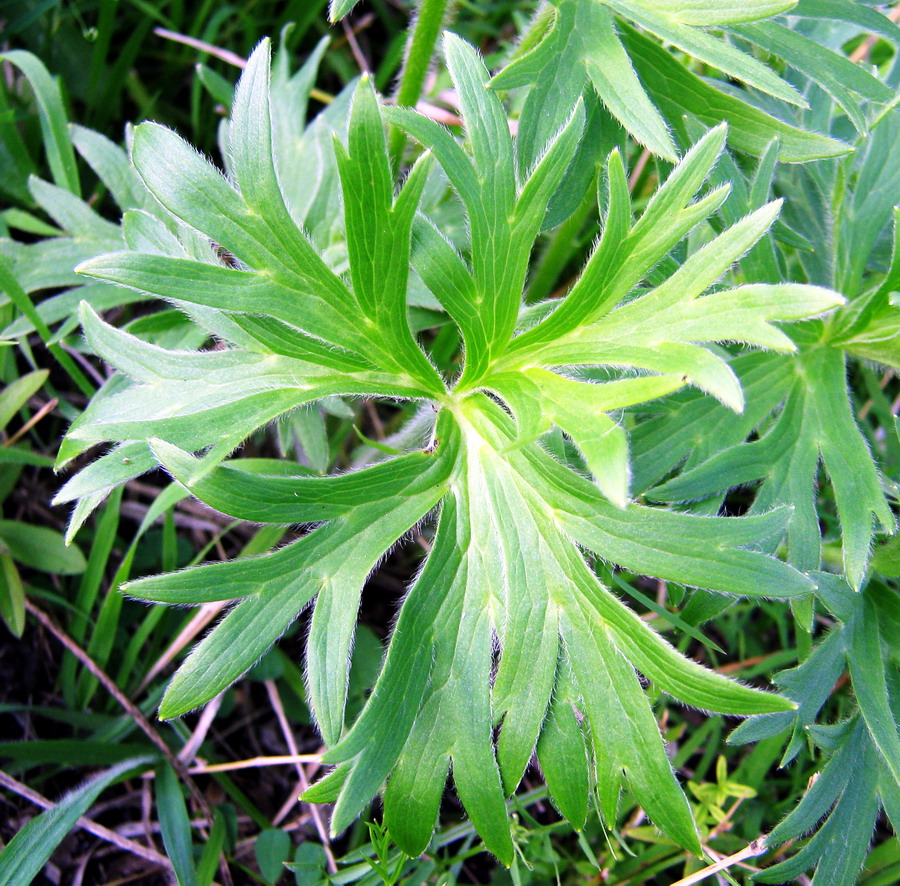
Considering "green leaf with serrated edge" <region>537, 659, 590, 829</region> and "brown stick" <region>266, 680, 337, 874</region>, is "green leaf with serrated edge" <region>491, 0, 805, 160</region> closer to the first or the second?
"green leaf with serrated edge" <region>537, 659, 590, 829</region>

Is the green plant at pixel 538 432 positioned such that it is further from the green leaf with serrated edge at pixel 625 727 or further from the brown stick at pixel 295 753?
the brown stick at pixel 295 753

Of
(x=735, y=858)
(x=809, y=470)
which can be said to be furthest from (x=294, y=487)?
(x=735, y=858)

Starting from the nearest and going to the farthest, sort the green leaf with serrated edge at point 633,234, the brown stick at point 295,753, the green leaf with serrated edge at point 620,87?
the green leaf with serrated edge at point 633,234 → the green leaf with serrated edge at point 620,87 → the brown stick at point 295,753

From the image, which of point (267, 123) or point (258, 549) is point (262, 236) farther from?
point (258, 549)

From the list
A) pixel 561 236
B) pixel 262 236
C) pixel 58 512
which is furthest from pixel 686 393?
pixel 58 512

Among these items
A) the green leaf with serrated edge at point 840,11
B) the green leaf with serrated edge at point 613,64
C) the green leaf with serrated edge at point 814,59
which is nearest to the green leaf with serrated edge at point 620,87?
the green leaf with serrated edge at point 613,64
